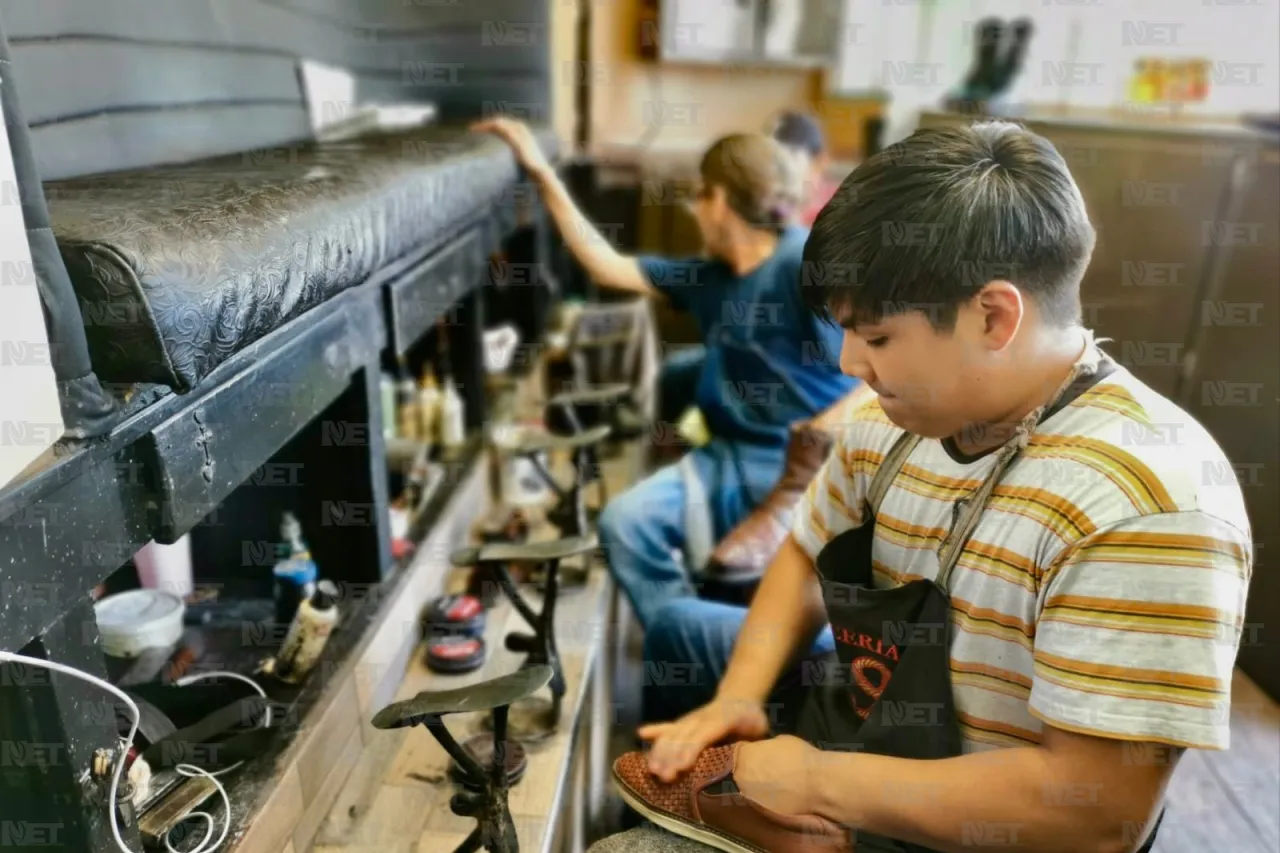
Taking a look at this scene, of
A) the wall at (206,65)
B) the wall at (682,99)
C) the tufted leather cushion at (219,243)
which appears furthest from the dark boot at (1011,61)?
the tufted leather cushion at (219,243)

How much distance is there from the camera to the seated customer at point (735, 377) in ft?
6.25

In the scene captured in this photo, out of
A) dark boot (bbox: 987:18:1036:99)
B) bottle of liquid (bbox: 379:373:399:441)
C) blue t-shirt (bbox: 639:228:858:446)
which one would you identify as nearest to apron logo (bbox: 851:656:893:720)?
blue t-shirt (bbox: 639:228:858:446)

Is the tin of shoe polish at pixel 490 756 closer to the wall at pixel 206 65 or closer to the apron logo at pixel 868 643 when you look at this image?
the apron logo at pixel 868 643

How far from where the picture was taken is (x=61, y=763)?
2.78ft

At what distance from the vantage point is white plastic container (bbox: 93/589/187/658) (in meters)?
1.34

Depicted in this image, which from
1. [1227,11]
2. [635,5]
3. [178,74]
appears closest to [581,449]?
[178,74]

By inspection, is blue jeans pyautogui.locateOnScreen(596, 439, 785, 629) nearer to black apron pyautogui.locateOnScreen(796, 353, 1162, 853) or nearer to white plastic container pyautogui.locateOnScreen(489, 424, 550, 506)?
white plastic container pyautogui.locateOnScreen(489, 424, 550, 506)

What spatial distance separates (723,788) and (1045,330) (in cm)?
59

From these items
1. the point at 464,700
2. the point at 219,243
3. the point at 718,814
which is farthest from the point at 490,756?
the point at 219,243

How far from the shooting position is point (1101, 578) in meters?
0.79

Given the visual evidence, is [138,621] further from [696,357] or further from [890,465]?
[696,357]

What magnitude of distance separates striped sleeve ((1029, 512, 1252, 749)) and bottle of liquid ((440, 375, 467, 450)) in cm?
173

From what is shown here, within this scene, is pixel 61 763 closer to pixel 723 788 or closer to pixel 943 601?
pixel 723 788

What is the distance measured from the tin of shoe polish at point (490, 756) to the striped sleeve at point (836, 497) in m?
0.54
